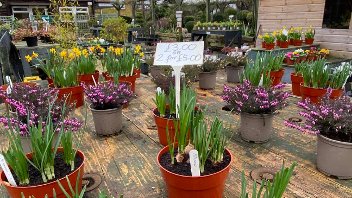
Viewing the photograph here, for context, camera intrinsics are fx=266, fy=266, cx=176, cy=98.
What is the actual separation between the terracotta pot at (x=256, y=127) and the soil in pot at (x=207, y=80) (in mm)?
1532

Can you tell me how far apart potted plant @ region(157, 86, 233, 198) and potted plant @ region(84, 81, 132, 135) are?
2.69 ft

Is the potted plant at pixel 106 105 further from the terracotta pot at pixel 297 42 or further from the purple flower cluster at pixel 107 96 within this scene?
the terracotta pot at pixel 297 42

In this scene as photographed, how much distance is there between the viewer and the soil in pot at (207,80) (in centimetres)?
356

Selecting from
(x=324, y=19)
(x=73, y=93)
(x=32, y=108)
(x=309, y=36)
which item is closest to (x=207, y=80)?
(x=73, y=93)

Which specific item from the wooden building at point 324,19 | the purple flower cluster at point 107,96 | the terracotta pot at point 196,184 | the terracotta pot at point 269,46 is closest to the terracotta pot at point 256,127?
the terracotta pot at point 196,184

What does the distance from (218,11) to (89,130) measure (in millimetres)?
18094

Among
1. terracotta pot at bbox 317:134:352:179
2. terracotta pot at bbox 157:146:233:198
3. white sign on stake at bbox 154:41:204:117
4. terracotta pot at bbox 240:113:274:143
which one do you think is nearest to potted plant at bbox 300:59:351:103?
terracotta pot at bbox 240:113:274:143

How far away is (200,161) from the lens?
137 centimetres

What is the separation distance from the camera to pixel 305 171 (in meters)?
1.70

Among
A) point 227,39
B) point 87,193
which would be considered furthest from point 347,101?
point 227,39

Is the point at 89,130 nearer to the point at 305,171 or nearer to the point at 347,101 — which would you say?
the point at 305,171

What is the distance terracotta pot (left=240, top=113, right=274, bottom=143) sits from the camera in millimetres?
2006

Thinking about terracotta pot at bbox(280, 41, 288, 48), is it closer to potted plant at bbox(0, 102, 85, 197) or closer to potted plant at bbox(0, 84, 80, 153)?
potted plant at bbox(0, 84, 80, 153)

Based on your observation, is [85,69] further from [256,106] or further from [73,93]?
[256,106]
